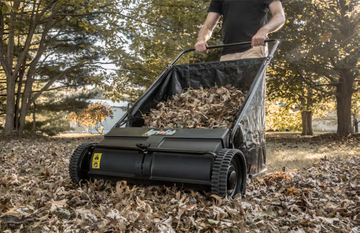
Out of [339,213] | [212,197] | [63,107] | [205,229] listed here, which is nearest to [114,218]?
[205,229]

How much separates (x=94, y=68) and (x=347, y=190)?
11.2 metres

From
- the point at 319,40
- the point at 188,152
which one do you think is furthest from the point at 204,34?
the point at 319,40

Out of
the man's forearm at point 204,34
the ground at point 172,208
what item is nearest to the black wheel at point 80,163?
the ground at point 172,208

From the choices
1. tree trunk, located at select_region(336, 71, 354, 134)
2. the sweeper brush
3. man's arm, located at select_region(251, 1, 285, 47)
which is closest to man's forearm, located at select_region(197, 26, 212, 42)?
the sweeper brush

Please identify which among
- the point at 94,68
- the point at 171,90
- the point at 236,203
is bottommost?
the point at 236,203

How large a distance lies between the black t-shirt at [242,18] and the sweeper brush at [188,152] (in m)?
0.46

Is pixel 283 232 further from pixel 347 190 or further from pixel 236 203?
pixel 347 190

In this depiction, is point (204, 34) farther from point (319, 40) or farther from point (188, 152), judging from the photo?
point (319, 40)

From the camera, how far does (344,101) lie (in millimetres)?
11617

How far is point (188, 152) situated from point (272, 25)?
1.64 meters

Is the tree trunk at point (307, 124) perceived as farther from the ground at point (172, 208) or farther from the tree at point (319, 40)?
the ground at point (172, 208)

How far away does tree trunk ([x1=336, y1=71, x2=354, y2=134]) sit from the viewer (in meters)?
11.4

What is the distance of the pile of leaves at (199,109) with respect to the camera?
114 inches

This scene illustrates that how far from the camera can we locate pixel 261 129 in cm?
305
